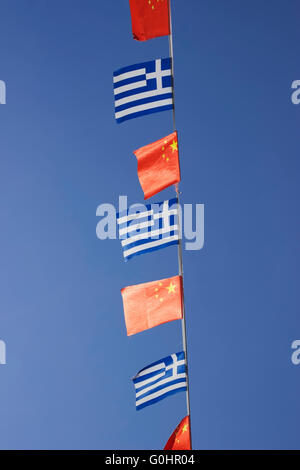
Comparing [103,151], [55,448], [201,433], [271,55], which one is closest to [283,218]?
[271,55]

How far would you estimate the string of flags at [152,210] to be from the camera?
64.8 inches

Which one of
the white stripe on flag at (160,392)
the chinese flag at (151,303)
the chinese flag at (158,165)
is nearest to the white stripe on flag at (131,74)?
the chinese flag at (158,165)

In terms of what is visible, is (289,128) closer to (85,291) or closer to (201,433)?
(85,291)

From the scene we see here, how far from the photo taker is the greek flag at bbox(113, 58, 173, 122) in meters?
1.64

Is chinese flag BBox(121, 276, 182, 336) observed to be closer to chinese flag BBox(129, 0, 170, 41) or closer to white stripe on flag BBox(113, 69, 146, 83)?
white stripe on flag BBox(113, 69, 146, 83)

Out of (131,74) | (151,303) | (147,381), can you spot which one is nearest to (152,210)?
(151,303)

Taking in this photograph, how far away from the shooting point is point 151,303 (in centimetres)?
171

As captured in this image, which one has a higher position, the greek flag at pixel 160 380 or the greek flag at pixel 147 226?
the greek flag at pixel 147 226

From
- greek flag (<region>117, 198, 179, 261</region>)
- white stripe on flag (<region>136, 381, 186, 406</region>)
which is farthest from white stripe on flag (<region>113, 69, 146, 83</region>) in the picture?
white stripe on flag (<region>136, 381, 186, 406</region>)

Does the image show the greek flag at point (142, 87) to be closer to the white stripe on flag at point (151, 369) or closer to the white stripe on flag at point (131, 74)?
the white stripe on flag at point (131, 74)

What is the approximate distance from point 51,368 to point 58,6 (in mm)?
1673

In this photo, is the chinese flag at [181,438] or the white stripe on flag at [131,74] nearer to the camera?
the white stripe on flag at [131,74]

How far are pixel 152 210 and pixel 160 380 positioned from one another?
0.56m

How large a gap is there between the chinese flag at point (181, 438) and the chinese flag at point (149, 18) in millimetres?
1274
